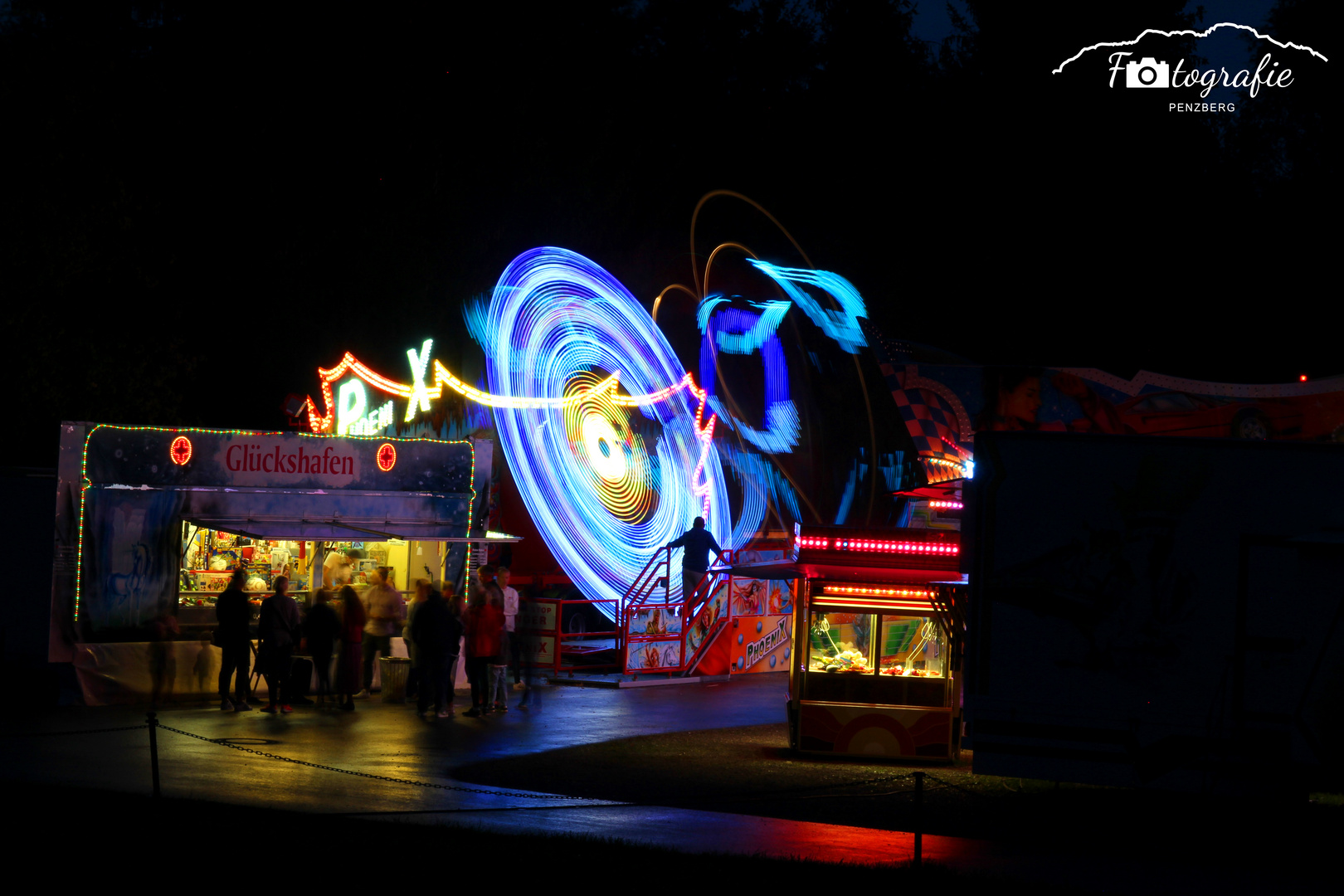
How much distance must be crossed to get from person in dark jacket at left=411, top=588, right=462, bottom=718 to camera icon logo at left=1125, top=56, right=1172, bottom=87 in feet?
108

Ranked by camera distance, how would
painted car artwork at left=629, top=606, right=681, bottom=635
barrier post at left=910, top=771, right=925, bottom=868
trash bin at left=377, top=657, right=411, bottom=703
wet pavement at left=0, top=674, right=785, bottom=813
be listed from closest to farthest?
barrier post at left=910, top=771, right=925, bottom=868
wet pavement at left=0, top=674, right=785, bottom=813
trash bin at left=377, top=657, right=411, bottom=703
painted car artwork at left=629, top=606, right=681, bottom=635

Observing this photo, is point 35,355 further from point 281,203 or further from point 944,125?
point 944,125

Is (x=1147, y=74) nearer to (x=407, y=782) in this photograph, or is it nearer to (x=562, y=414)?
(x=562, y=414)

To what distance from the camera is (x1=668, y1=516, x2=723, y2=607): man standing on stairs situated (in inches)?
1009

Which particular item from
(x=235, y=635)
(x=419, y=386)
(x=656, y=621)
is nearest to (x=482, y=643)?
(x=235, y=635)

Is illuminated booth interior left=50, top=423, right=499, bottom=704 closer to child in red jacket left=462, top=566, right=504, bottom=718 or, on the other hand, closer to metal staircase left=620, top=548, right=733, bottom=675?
child in red jacket left=462, top=566, right=504, bottom=718

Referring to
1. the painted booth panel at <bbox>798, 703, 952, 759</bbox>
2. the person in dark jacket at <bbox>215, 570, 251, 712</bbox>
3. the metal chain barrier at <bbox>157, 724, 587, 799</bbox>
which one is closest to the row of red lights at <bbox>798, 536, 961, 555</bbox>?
the painted booth panel at <bbox>798, 703, 952, 759</bbox>

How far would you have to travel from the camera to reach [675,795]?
45.6ft

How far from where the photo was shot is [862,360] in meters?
40.5

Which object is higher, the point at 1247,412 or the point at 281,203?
the point at 281,203

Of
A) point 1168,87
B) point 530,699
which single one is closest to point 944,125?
point 1168,87

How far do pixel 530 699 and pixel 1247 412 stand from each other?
13.1m

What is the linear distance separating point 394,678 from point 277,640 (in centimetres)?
204

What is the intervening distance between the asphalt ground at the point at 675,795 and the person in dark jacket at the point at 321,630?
3.85ft
